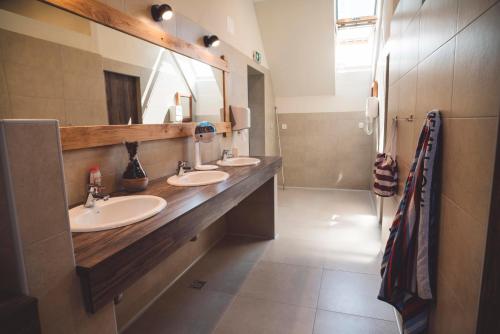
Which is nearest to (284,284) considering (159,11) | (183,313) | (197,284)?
(197,284)

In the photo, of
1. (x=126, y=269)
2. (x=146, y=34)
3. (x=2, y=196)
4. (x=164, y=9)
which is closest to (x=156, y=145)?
(x=146, y=34)

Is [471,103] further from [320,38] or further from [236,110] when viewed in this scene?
[320,38]

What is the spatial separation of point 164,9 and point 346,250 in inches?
97.7

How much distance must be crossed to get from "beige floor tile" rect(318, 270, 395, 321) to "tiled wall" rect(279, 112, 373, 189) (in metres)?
2.95

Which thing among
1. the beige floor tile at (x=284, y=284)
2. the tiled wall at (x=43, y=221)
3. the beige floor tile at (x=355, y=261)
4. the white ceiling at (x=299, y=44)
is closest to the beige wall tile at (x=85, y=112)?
the tiled wall at (x=43, y=221)

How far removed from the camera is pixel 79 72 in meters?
1.46

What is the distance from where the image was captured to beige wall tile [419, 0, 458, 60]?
100 centimetres

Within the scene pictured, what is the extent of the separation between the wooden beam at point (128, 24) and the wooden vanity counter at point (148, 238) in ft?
3.04

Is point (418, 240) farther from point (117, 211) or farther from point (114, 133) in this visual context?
point (114, 133)

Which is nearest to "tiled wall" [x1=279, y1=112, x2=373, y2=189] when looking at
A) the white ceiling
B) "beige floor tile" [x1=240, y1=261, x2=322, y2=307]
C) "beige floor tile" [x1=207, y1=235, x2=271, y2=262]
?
the white ceiling

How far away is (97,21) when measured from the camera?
1.54 meters

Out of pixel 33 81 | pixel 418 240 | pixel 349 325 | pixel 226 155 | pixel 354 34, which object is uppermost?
pixel 354 34

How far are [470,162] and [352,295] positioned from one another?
5.09 feet

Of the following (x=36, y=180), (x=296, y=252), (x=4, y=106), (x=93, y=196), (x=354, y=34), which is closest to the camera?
(x=36, y=180)
